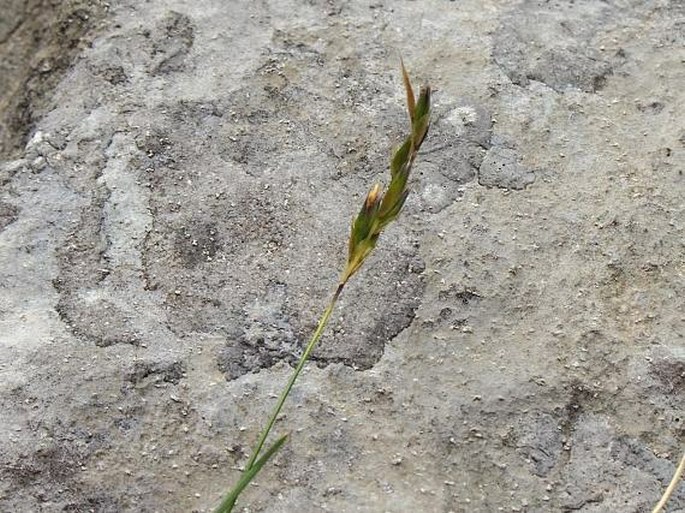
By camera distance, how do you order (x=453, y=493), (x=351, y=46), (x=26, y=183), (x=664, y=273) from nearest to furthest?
(x=453, y=493)
(x=664, y=273)
(x=26, y=183)
(x=351, y=46)

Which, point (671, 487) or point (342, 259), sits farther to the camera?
point (342, 259)

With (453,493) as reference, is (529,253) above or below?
above

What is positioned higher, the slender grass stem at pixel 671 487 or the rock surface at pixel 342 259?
the rock surface at pixel 342 259

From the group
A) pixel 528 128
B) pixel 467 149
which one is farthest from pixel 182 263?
pixel 528 128

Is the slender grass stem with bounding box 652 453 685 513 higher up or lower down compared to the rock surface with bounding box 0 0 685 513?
lower down

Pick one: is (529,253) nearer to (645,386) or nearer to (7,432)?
(645,386)

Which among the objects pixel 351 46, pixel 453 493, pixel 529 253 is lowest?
pixel 453 493

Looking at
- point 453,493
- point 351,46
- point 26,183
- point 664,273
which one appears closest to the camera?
point 453,493

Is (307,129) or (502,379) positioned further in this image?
(307,129)
